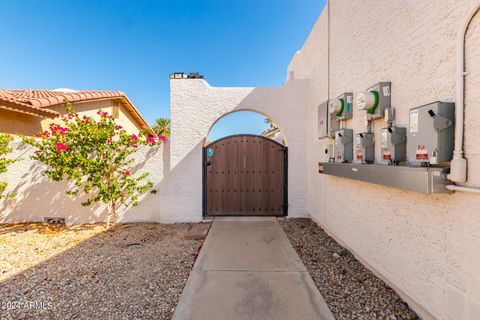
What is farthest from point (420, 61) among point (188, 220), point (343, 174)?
point (188, 220)

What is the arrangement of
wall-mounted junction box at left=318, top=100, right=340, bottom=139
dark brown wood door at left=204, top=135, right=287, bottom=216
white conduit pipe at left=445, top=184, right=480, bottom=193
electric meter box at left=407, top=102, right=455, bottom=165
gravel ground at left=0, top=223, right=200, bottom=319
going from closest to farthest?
white conduit pipe at left=445, top=184, right=480, bottom=193 → electric meter box at left=407, top=102, right=455, bottom=165 → gravel ground at left=0, top=223, right=200, bottom=319 → wall-mounted junction box at left=318, top=100, right=340, bottom=139 → dark brown wood door at left=204, top=135, right=287, bottom=216

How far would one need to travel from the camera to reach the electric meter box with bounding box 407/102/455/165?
173cm

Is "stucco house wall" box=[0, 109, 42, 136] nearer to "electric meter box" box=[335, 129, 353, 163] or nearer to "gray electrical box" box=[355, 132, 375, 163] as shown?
"electric meter box" box=[335, 129, 353, 163]

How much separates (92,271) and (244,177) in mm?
3258

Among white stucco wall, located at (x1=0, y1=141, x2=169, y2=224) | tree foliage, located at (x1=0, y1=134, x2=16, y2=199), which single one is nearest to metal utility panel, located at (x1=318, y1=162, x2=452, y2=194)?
white stucco wall, located at (x1=0, y1=141, x2=169, y2=224)

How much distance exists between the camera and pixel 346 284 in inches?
102

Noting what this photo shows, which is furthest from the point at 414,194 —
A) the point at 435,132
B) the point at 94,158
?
the point at 94,158

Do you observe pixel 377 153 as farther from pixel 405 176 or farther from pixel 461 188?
pixel 461 188

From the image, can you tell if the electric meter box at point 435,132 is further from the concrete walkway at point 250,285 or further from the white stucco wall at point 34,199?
the white stucco wall at point 34,199

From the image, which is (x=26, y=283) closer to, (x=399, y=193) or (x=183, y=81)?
(x=183, y=81)

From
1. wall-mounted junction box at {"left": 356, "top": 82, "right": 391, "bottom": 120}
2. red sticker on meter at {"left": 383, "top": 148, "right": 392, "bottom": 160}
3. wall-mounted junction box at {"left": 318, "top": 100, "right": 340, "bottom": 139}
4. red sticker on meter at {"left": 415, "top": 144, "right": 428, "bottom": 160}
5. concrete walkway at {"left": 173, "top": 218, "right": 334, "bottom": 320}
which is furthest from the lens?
wall-mounted junction box at {"left": 318, "top": 100, "right": 340, "bottom": 139}

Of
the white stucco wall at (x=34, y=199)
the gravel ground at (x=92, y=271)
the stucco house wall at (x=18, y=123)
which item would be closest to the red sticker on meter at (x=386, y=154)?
the gravel ground at (x=92, y=271)

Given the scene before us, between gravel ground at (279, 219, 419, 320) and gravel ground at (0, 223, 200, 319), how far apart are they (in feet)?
5.71

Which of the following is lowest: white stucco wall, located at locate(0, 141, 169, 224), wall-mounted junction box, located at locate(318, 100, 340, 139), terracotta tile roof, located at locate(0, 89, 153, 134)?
white stucco wall, located at locate(0, 141, 169, 224)
